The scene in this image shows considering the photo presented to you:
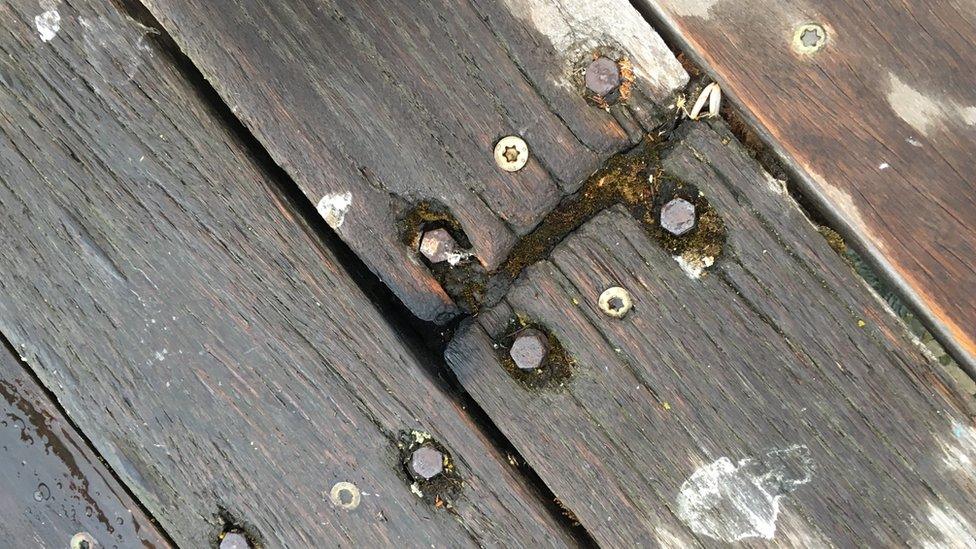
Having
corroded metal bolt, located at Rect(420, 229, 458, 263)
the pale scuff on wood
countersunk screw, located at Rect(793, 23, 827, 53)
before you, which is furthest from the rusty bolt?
countersunk screw, located at Rect(793, 23, 827, 53)

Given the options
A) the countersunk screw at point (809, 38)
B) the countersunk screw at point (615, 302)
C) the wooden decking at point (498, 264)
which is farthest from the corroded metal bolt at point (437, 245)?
the countersunk screw at point (809, 38)

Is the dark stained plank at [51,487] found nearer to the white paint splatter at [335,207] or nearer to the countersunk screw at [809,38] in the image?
the white paint splatter at [335,207]

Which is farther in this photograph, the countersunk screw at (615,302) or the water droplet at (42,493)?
the water droplet at (42,493)

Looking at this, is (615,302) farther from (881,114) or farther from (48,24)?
(48,24)

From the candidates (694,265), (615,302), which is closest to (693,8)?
(694,265)

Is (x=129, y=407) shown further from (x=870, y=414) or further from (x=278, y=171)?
(x=870, y=414)

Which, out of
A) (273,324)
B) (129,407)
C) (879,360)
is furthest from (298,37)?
(879,360)
